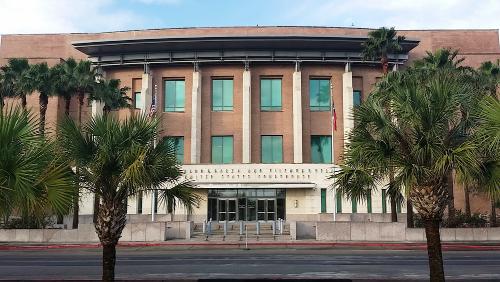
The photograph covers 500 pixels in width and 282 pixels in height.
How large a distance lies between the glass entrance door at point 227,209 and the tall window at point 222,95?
377 inches

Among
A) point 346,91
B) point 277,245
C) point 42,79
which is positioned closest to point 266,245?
point 277,245

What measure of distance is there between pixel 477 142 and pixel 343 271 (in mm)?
7565

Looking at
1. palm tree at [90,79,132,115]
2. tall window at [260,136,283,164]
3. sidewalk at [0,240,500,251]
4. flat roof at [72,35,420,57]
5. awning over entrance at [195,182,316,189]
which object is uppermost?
flat roof at [72,35,420,57]

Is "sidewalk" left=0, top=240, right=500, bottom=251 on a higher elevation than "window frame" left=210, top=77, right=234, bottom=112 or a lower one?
lower

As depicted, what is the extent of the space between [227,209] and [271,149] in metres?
7.68

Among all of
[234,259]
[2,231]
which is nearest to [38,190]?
[234,259]

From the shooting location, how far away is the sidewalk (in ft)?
91.1

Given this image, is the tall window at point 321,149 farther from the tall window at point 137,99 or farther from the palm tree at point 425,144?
the palm tree at point 425,144

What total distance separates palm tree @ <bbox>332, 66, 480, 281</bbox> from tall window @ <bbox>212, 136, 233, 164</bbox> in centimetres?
3810

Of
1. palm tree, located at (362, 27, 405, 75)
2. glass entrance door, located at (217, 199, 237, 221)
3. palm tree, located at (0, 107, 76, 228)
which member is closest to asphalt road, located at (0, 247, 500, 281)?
palm tree, located at (0, 107, 76, 228)

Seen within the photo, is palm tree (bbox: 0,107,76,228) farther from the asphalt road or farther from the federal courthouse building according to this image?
the federal courthouse building

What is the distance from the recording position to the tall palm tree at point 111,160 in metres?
10.6

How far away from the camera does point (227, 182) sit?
45.2 meters

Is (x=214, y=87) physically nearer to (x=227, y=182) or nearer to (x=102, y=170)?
(x=227, y=182)
